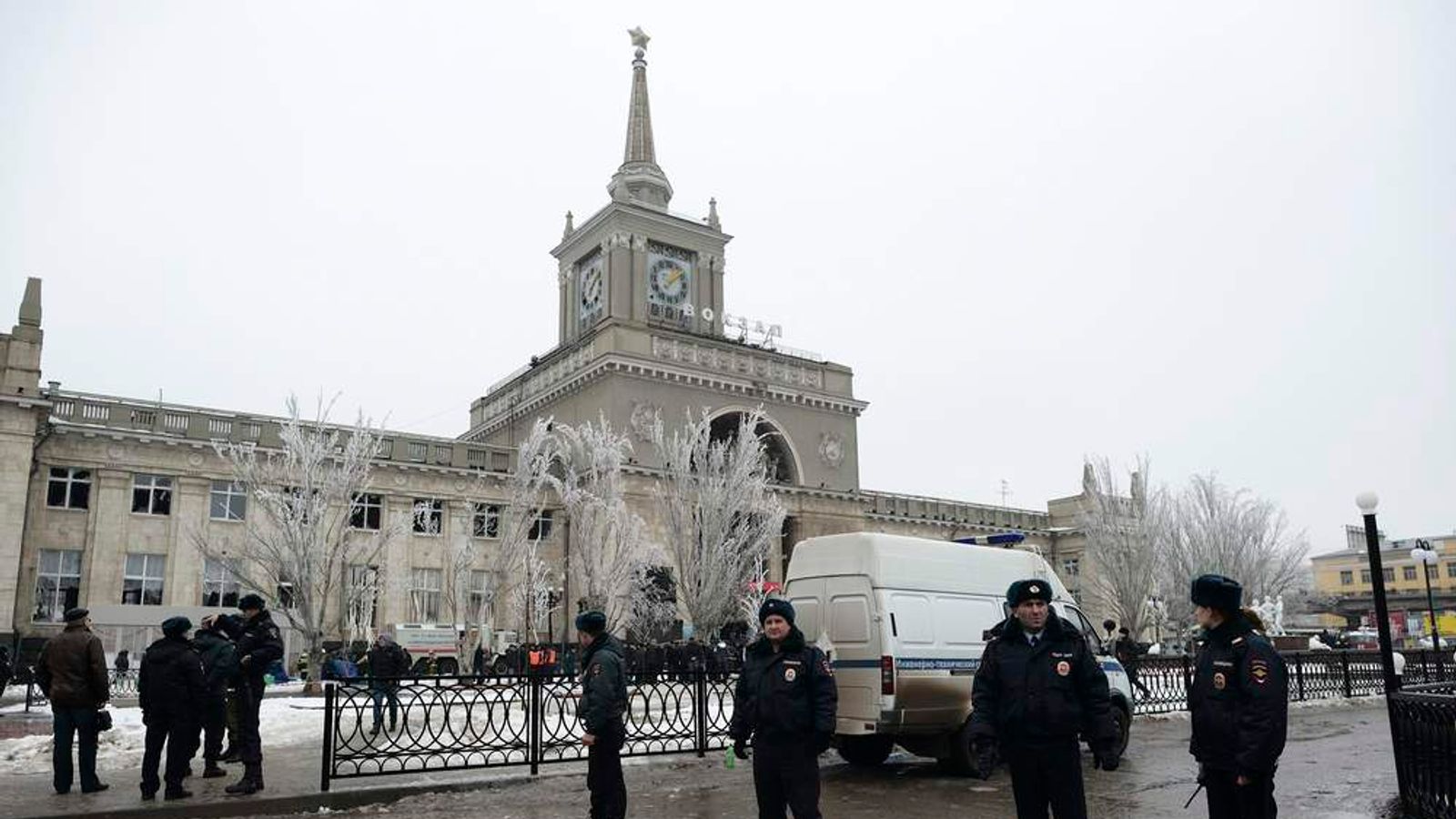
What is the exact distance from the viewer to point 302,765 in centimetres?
1254

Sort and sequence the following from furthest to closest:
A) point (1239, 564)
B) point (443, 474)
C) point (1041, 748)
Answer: point (1239, 564), point (443, 474), point (1041, 748)

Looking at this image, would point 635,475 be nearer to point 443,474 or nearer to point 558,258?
point 443,474

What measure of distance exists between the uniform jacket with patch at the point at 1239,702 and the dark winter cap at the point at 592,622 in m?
4.20

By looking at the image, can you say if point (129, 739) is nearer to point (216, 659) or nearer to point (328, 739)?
point (216, 659)

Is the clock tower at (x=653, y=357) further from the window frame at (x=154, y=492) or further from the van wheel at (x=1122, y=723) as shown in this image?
the van wheel at (x=1122, y=723)

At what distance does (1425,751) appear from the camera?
312 inches

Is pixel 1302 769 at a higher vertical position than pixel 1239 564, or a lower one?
lower

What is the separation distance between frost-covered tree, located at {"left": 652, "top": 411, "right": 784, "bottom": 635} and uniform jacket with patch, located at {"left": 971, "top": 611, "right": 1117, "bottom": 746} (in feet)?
87.1

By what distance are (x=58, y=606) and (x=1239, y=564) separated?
46.6 m

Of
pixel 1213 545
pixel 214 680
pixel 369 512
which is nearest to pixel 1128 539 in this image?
pixel 1213 545

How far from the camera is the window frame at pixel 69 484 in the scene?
31623 mm

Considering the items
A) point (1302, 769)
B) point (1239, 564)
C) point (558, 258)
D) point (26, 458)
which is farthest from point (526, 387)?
point (1302, 769)

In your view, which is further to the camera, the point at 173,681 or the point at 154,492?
the point at 154,492

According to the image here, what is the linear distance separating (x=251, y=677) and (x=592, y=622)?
4699mm
